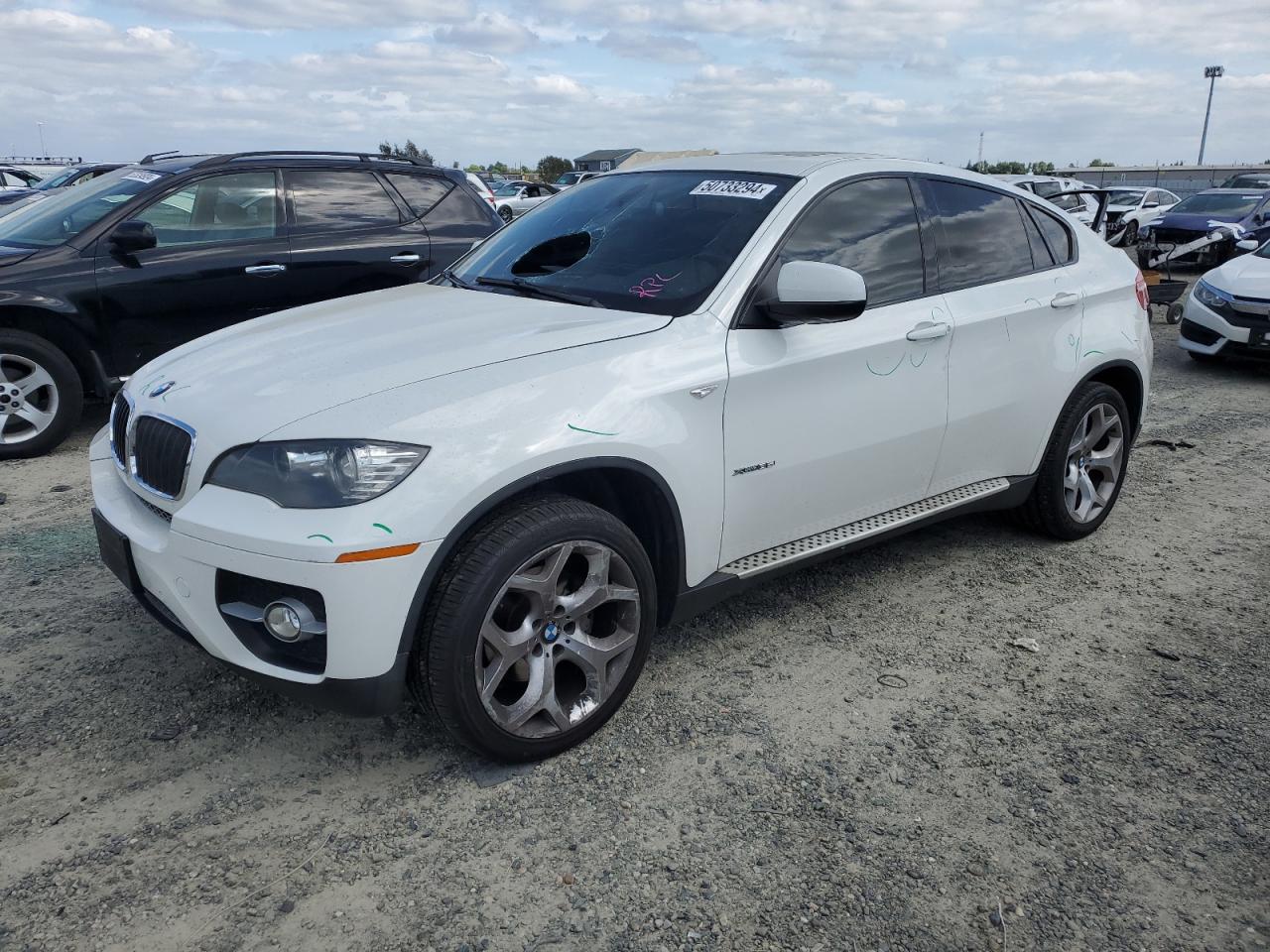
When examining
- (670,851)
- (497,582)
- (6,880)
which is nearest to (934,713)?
(670,851)

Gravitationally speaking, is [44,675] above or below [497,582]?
below

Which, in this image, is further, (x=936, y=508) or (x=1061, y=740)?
(x=936, y=508)

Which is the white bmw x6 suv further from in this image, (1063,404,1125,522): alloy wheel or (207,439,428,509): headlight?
(1063,404,1125,522): alloy wheel

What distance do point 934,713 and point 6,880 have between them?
2.68 m

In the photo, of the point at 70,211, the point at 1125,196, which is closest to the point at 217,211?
the point at 70,211

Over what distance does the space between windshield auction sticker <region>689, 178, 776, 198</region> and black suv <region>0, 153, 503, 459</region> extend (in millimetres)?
3758

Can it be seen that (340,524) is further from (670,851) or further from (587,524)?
(670,851)

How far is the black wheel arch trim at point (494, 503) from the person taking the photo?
8.43 feet

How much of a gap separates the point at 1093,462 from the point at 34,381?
19.4 feet

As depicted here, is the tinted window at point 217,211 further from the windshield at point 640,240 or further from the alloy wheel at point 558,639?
the alloy wheel at point 558,639

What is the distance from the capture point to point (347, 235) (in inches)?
270

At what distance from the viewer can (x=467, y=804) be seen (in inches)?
109

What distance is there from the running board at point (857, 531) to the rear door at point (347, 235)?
4323 millimetres

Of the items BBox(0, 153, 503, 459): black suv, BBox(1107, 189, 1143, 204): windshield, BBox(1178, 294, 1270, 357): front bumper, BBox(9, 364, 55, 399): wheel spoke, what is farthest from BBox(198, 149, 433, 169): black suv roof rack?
BBox(1107, 189, 1143, 204): windshield
